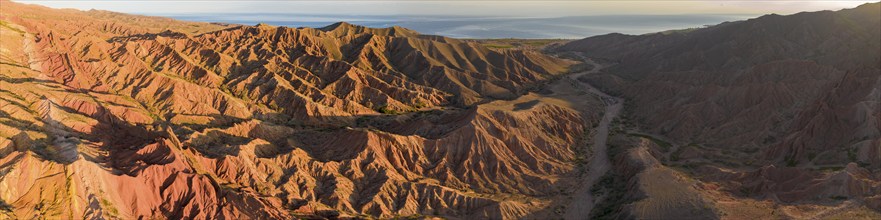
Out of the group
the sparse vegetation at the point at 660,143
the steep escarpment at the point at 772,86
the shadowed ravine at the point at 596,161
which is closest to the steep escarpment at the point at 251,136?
the shadowed ravine at the point at 596,161

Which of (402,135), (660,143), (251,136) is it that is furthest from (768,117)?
(251,136)

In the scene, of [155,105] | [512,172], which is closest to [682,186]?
[512,172]

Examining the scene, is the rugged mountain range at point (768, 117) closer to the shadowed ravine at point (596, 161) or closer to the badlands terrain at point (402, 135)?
the badlands terrain at point (402, 135)

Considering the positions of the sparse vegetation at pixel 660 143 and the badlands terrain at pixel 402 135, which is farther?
the sparse vegetation at pixel 660 143

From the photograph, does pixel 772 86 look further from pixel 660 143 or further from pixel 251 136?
pixel 251 136

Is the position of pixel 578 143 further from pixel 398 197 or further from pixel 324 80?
pixel 324 80

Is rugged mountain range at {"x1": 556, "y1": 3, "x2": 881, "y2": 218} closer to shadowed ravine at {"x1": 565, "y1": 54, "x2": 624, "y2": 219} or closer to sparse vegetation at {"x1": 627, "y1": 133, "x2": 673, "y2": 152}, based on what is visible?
sparse vegetation at {"x1": 627, "y1": 133, "x2": 673, "y2": 152}
